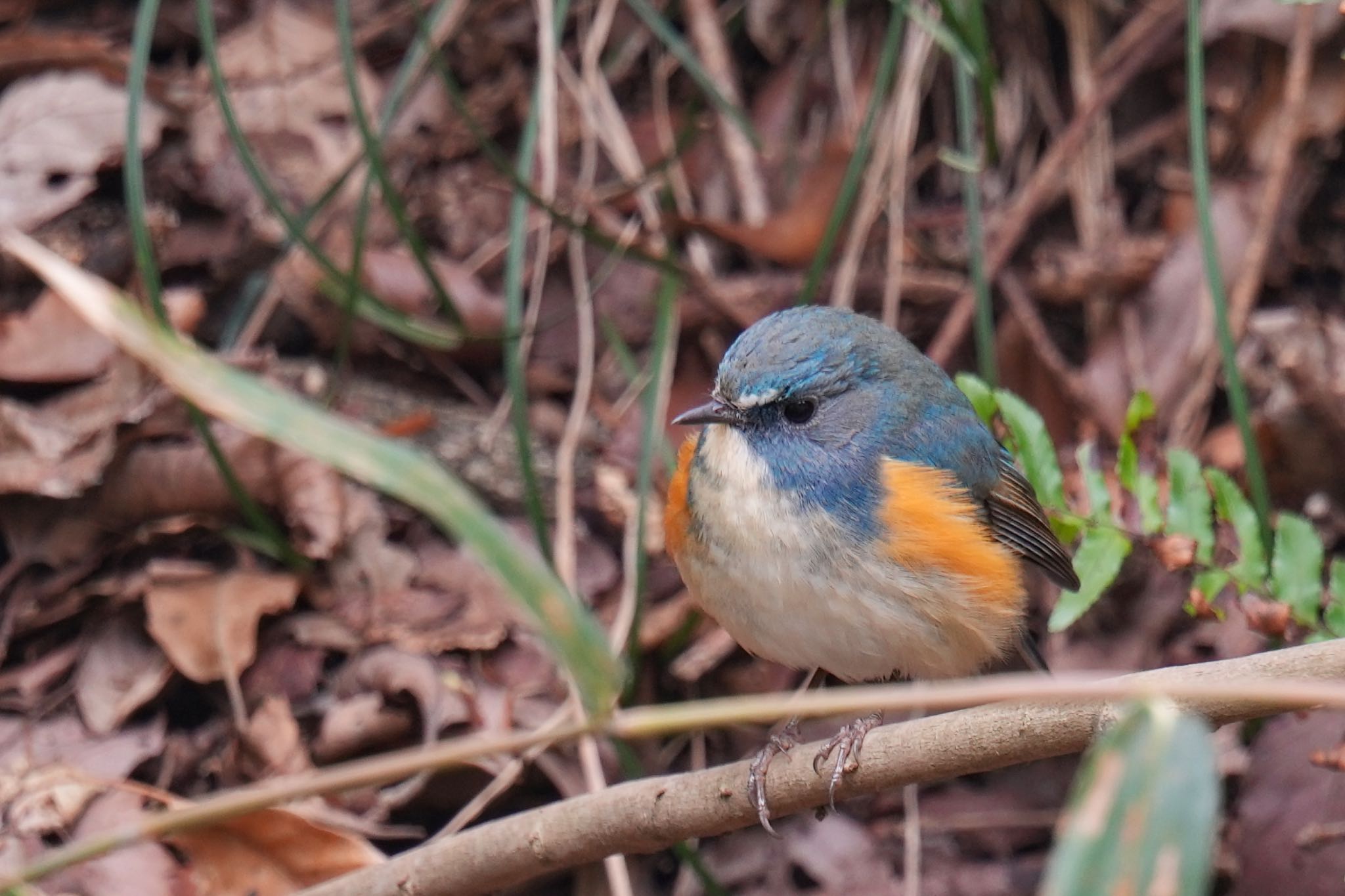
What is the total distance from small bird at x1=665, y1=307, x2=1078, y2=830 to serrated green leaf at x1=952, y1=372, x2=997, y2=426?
0.07m

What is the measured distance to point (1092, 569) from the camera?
344cm

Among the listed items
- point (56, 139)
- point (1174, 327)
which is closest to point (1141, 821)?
point (1174, 327)

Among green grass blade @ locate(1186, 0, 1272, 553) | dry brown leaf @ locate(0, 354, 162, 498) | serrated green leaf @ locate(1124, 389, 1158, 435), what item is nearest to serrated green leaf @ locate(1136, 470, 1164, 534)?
serrated green leaf @ locate(1124, 389, 1158, 435)

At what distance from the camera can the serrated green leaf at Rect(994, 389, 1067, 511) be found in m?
3.63

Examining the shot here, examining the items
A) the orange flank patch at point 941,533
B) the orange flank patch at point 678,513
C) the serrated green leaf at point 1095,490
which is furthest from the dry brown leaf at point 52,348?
the serrated green leaf at point 1095,490

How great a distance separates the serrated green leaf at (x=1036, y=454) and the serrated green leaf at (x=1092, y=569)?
5.5 inches

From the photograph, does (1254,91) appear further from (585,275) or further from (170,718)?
(170,718)

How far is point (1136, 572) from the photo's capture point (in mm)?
4715

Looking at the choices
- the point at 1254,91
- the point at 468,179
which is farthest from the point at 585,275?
the point at 1254,91

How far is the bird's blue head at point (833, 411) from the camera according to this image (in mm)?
3408

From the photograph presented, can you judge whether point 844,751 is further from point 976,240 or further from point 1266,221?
point 1266,221

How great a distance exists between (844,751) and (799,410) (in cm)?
86

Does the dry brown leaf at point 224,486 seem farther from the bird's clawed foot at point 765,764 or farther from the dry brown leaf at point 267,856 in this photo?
the bird's clawed foot at point 765,764

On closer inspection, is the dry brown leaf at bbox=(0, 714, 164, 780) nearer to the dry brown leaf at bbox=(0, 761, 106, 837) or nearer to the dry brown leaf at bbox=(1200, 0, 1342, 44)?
the dry brown leaf at bbox=(0, 761, 106, 837)
